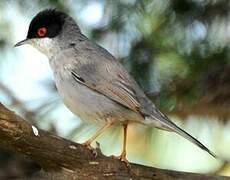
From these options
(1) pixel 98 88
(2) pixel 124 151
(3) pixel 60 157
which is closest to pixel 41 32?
(1) pixel 98 88

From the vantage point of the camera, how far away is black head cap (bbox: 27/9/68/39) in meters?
4.99

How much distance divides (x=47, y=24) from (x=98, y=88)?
782 millimetres

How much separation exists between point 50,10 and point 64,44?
343mm

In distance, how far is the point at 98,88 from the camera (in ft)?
15.5

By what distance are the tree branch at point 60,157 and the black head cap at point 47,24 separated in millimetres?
1300

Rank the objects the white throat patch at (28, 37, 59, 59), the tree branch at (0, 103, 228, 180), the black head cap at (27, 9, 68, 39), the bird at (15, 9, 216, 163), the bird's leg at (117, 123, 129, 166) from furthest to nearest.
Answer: the white throat patch at (28, 37, 59, 59) → the black head cap at (27, 9, 68, 39) → the bird at (15, 9, 216, 163) → the bird's leg at (117, 123, 129, 166) → the tree branch at (0, 103, 228, 180)

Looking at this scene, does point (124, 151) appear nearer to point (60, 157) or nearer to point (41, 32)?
point (60, 157)

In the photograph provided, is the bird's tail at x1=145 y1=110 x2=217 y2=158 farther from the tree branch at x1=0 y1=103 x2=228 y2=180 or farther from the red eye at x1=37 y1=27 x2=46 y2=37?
the red eye at x1=37 y1=27 x2=46 y2=37

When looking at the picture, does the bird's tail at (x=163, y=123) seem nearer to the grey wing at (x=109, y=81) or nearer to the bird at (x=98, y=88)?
the bird at (x=98, y=88)

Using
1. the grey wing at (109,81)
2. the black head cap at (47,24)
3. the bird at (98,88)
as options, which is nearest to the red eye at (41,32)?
the black head cap at (47,24)

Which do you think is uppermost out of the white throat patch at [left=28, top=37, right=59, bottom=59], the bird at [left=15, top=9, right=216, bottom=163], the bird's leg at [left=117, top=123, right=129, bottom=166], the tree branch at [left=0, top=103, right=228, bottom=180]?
the white throat patch at [left=28, top=37, right=59, bottom=59]

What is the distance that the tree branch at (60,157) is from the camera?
356 centimetres

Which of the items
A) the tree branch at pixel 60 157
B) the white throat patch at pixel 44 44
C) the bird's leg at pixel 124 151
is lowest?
the tree branch at pixel 60 157

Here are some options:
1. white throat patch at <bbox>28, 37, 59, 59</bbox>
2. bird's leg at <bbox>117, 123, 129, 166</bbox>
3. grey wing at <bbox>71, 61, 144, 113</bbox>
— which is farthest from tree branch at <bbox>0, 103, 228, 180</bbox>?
white throat patch at <bbox>28, 37, 59, 59</bbox>
